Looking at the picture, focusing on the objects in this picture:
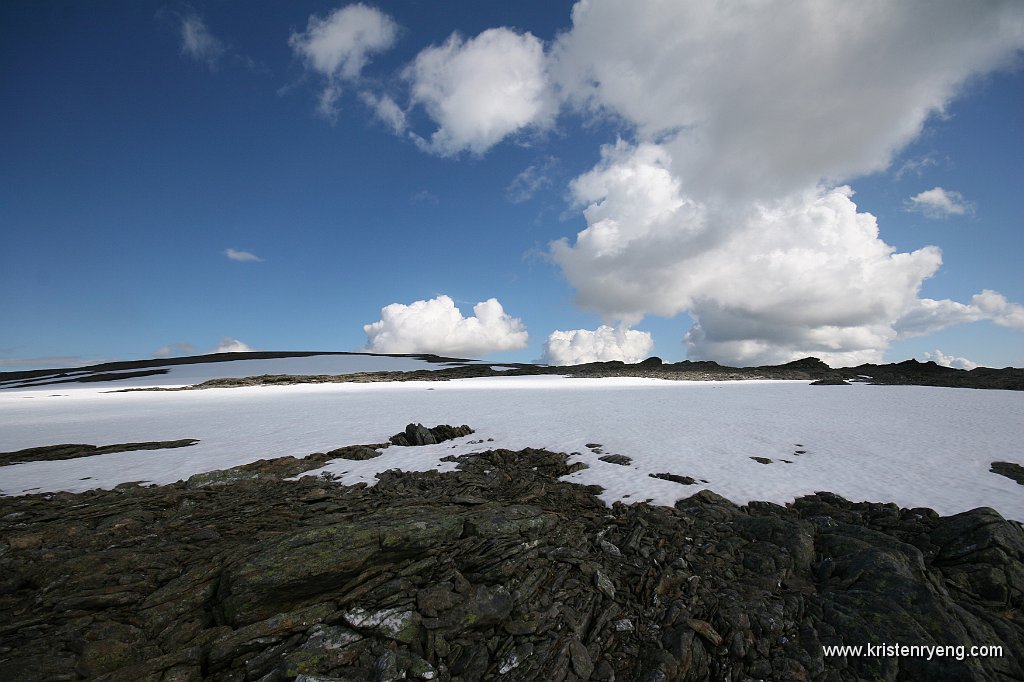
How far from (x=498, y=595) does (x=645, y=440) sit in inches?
494

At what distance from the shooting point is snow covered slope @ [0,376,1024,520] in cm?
1309

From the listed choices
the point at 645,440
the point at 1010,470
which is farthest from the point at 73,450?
the point at 1010,470

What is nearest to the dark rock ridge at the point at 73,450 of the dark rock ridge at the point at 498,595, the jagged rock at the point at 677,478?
the dark rock ridge at the point at 498,595

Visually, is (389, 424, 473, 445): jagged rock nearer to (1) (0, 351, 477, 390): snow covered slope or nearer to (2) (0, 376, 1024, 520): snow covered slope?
(2) (0, 376, 1024, 520): snow covered slope

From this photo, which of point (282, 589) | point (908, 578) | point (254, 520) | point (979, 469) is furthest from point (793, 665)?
point (979, 469)

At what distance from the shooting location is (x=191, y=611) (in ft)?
→ 22.6

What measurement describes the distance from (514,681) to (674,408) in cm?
2473

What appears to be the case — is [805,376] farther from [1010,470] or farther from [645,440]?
[645,440]

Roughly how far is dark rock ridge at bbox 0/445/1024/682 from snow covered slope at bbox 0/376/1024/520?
10.2ft

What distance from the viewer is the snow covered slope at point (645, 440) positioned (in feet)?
43.0

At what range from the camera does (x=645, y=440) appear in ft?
59.5

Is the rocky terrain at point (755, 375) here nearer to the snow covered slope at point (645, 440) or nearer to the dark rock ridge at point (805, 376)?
the dark rock ridge at point (805, 376)

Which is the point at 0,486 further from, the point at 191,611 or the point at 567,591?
the point at 567,591

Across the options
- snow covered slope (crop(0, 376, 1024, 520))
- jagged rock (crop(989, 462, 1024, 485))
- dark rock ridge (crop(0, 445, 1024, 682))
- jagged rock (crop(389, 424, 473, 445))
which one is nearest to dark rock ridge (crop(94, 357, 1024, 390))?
Result: snow covered slope (crop(0, 376, 1024, 520))
